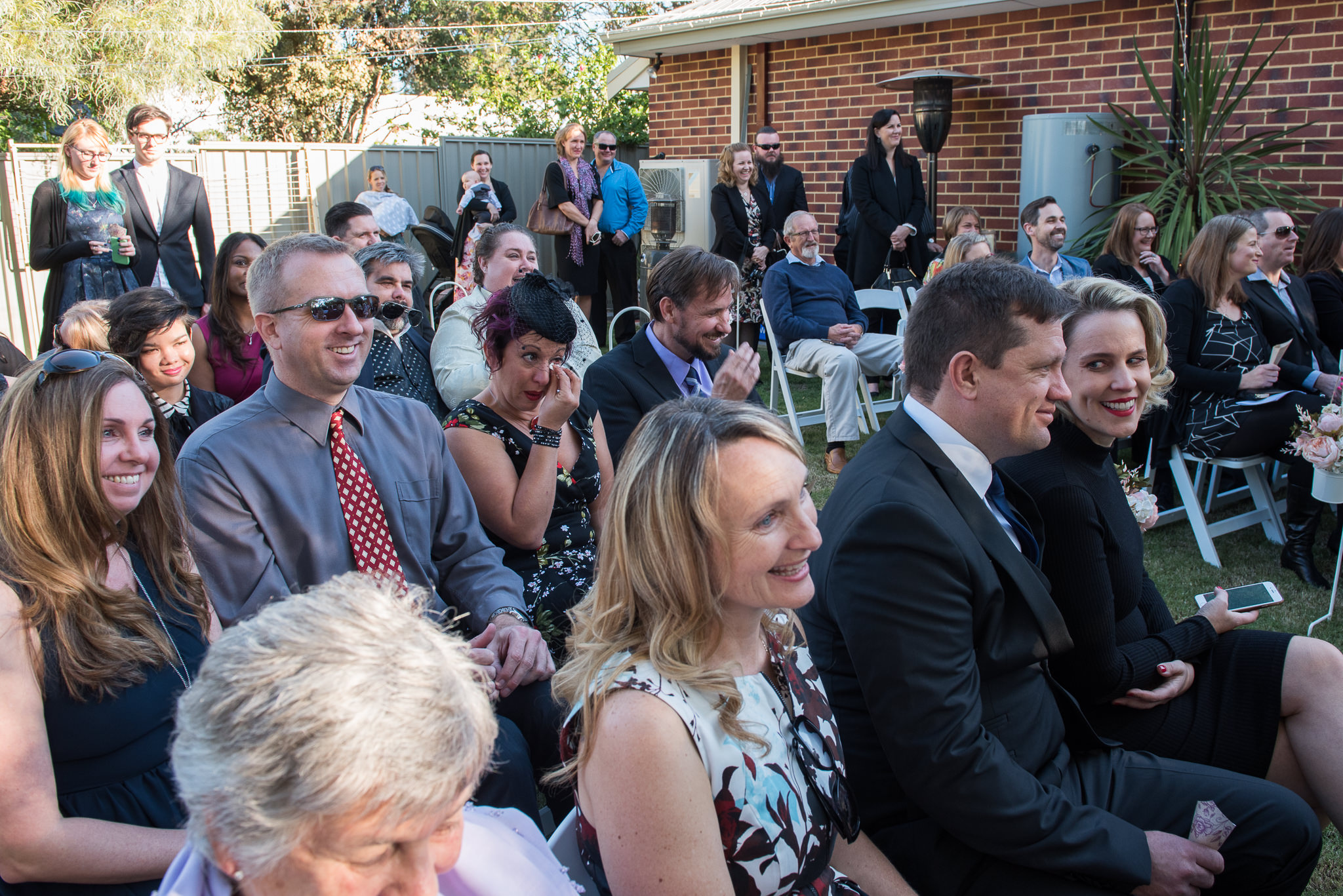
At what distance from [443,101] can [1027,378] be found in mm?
26367

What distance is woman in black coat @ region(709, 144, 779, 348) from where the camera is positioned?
28.0ft

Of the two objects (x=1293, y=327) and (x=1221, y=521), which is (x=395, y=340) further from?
(x=1293, y=327)

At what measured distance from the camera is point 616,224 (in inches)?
377

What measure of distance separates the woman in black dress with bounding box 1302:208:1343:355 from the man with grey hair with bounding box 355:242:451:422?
5.17 metres

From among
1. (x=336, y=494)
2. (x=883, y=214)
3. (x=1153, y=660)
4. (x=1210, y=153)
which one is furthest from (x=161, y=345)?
(x=1210, y=153)

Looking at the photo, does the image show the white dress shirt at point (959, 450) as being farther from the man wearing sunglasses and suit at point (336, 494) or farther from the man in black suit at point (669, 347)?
the man in black suit at point (669, 347)

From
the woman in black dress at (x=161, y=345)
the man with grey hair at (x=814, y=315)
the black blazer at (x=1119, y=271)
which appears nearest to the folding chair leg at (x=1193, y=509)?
the black blazer at (x=1119, y=271)

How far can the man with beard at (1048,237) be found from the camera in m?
6.39

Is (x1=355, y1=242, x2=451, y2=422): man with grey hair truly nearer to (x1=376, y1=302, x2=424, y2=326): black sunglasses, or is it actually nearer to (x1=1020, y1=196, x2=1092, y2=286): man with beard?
(x1=376, y1=302, x2=424, y2=326): black sunglasses

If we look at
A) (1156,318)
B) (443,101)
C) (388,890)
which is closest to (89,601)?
(388,890)

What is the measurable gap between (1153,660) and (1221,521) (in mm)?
3271

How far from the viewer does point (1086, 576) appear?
2225 millimetres

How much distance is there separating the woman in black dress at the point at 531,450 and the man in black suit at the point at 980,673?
3.23 feet

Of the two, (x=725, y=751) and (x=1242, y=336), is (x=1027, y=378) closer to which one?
(x=725, y=751)
